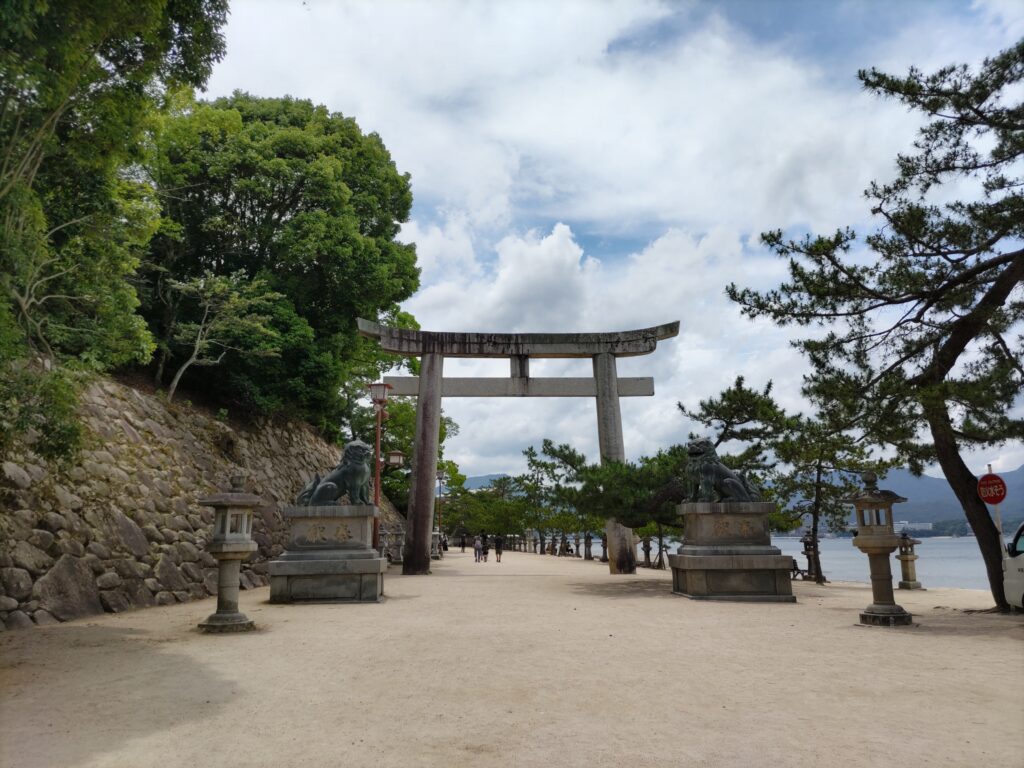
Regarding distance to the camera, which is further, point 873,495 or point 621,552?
point 621,552

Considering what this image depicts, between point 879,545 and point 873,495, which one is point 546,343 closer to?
point 873,495

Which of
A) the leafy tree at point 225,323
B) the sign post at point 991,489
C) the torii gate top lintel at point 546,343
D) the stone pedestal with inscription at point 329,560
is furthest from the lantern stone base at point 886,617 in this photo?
the leafy tree at point 225,323

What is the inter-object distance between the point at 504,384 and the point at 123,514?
9644 millimetres

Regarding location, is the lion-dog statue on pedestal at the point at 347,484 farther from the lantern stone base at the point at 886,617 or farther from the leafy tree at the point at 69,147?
the lantern stone base at the point at 886,617

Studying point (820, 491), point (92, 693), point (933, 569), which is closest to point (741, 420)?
point (820, 491)

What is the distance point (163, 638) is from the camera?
22.1 feet

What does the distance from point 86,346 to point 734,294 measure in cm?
1117

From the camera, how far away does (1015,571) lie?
833 cm

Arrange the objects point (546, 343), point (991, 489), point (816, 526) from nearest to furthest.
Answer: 1. point (991, 489)
2. point (816, 526)
3. point (546, 343)

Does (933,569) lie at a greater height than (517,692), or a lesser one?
lesser

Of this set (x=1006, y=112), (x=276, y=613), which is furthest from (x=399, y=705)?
(x=1006, y=112)

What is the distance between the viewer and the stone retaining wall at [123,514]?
7.98 meters

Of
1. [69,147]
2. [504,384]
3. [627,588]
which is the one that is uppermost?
[69,147]

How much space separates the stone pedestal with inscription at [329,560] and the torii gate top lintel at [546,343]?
703 centimetres
